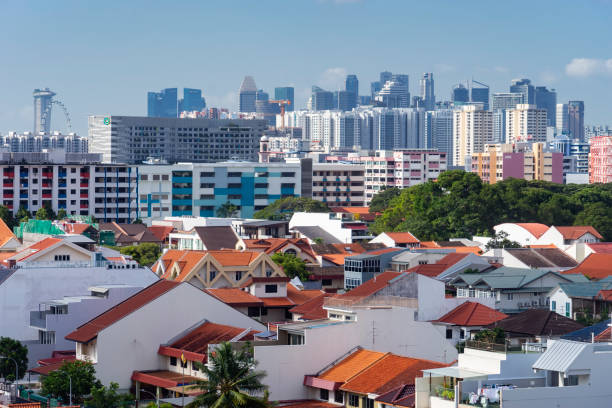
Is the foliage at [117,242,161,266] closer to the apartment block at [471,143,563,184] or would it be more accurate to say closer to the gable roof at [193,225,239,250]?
the gable roof at [193,225,239,250]

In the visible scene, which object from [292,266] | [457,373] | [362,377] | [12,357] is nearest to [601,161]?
[292,266]

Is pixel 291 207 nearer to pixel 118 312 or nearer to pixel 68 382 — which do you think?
pixel 118 312

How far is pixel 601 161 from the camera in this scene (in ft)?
639

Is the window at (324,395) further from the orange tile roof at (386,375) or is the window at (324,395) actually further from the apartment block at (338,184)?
the apartment block at (338,184)

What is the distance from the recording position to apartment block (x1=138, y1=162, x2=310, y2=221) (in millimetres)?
132250

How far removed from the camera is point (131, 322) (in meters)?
39.5

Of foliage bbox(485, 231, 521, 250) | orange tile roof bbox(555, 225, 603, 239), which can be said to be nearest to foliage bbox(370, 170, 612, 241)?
foliage bbox(485, 231, 521, 250)

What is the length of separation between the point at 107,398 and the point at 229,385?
6.92 meters

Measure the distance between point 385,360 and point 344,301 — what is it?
44.1 feet

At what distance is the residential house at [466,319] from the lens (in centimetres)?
5019

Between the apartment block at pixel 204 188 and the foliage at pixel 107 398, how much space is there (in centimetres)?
9537

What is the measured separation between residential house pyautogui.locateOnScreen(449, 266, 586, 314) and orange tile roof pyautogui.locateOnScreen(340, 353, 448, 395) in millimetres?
26581

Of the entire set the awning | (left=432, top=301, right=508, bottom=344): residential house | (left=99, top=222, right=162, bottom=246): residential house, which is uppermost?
(left=99, top=222, right=162, bottom=246): residential house

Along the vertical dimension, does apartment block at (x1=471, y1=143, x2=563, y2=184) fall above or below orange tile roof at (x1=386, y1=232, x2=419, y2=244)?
above
